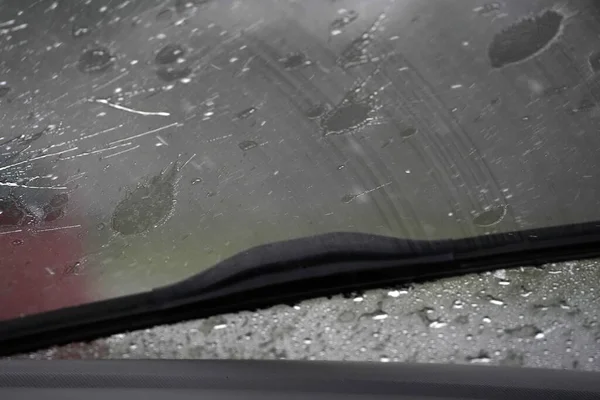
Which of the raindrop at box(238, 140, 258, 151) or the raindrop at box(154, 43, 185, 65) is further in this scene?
the raindrop at box(238, 140, 258, 151)

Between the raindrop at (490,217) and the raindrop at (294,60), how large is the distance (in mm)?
886

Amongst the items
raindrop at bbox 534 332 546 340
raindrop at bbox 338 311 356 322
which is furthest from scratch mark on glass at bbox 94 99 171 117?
raindrop at bbox 534 332 546 340

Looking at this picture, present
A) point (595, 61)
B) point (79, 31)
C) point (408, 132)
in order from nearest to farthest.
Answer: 1. point (79, 31)
2. point (595, 61)
3. point (408, 132)

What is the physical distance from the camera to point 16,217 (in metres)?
2.68

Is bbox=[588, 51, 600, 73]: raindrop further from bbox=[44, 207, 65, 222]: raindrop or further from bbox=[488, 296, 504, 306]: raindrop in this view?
bbox=[44, 207, 65, 222]: raindrop

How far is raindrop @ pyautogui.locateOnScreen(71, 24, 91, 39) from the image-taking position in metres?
2.39

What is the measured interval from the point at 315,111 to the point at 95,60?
2.61 ft

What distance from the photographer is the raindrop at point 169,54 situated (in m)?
2.47

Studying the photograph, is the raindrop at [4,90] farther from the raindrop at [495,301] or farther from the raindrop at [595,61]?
the raindrop at [595,61]

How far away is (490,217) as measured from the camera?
2.71 meters

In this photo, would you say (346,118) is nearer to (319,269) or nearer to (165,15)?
(319,269)

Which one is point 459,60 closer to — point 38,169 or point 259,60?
point 259,60

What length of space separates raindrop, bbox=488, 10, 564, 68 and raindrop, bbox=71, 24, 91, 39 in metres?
1.39

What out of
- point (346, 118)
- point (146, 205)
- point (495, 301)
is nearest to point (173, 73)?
point (146, 205)
